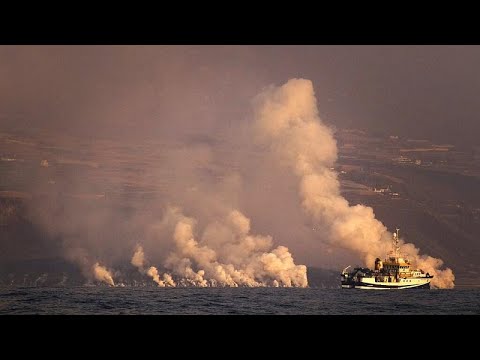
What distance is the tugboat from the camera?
114 metres

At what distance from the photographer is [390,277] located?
115000 millimetres

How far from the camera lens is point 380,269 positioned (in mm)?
116188

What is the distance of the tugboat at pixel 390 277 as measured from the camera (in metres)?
114

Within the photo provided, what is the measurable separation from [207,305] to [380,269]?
44226mm
